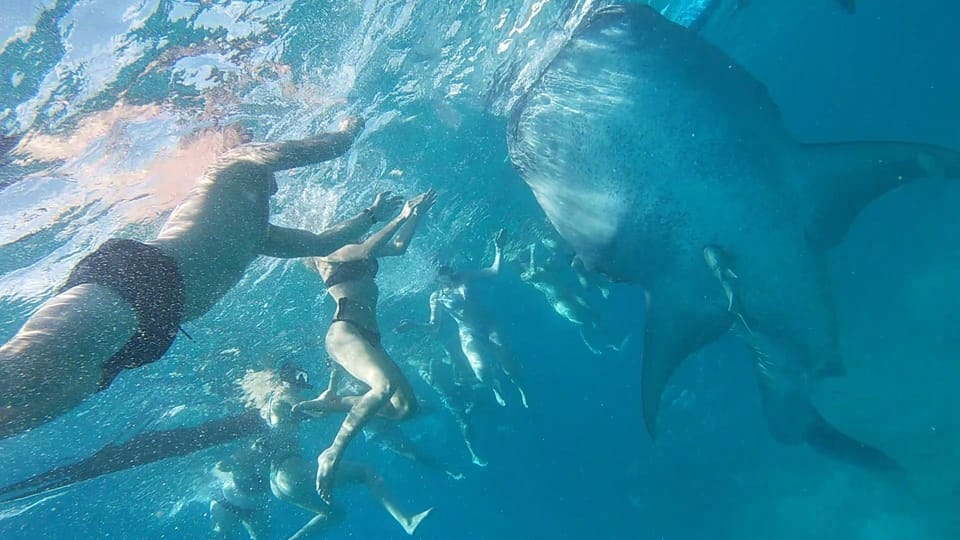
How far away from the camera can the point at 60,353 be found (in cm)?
272

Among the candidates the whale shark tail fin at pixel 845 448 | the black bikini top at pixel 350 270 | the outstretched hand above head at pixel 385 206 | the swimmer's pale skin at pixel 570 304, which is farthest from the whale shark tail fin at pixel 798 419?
the swimmer's pale skin at pixel 570 304

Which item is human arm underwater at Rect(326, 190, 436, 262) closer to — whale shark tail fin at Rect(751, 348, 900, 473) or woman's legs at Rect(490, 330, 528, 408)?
whale shark tail fin at Rect(751, 348, 900, 473)

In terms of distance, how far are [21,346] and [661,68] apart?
525cm

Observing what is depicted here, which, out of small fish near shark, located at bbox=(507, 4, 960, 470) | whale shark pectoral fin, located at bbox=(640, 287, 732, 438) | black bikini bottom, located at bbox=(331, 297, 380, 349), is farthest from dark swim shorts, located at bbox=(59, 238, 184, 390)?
whale shark pectoral fin, located at bbox=(640, 287, 732, 438)

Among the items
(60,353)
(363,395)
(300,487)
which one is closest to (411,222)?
(363,395)

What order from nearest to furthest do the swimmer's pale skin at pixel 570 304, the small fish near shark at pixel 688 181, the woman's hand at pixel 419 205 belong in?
the small fish near shark at pixel 688 181, the woman's hand at pixel 419 205, the swimmer's pale skin at pixel 570 304

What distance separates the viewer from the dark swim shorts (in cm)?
325

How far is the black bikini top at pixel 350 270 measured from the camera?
7977 millimetres

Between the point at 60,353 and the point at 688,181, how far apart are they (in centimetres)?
545

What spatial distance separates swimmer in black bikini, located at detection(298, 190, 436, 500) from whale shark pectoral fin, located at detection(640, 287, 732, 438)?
356 centimetres

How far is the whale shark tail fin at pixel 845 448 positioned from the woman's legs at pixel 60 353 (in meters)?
9.66

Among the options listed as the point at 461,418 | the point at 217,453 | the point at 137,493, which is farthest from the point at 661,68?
the point at 137,493

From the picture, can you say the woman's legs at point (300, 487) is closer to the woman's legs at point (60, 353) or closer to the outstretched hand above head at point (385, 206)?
the outstretched hand above head at point (385, 206)

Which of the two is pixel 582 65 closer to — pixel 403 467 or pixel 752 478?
pixel 752 478
